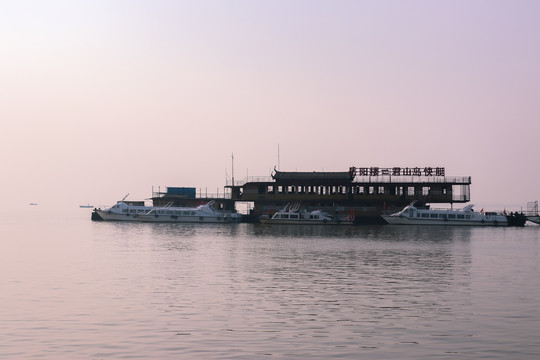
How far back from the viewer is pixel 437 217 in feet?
456

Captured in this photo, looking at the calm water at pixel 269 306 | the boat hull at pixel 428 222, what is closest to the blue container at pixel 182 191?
the boat hull at pixel 428 222

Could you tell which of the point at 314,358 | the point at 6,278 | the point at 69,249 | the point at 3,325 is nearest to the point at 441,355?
the point at 314,358

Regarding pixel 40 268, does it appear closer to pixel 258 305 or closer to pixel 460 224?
pixel 258 305

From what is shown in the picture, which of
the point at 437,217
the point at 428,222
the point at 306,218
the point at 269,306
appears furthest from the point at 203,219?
the point at 269,306

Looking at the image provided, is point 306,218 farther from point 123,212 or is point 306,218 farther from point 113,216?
point 113,216

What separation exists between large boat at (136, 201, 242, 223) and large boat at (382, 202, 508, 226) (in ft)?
101

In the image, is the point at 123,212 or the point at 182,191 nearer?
the point at 123,212

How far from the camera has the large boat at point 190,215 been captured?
149375mm

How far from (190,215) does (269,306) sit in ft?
370

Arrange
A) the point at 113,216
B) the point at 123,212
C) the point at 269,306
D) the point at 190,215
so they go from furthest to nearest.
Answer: the point at 113,216 < the point at 123,212 < the point at 190,215 < the point at 269,306

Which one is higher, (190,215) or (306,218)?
(190,215)

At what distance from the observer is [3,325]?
32.5 m

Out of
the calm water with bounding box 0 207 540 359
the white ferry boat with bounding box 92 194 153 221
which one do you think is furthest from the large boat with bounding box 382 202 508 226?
the calm water with bounding box 0 207 540 359

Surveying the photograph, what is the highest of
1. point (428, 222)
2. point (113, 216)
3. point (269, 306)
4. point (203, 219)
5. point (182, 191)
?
point (182, 191)
